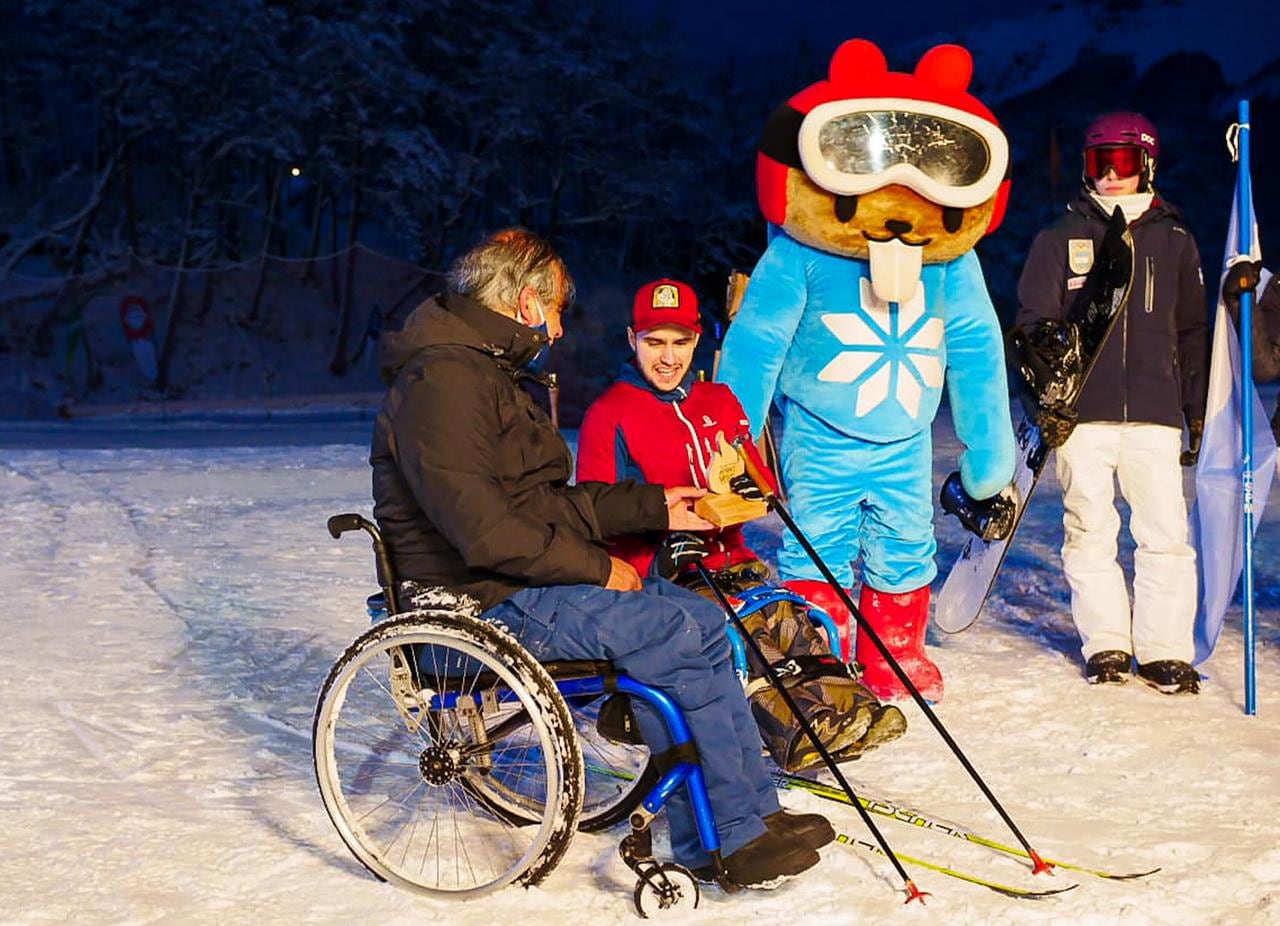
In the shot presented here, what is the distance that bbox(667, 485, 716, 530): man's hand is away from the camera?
328 centimetres

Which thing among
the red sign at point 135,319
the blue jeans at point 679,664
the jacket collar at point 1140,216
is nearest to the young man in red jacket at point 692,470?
the blue jeans at point 679,664

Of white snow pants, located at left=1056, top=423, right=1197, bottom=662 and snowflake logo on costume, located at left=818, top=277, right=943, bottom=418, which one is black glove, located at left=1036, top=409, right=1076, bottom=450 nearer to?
white snow pants, located at left=1056, top=423, right=1197, bottom=662

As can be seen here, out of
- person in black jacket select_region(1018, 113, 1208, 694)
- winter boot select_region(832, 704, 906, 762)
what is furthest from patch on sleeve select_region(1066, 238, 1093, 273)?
winter boot select_region(832, 704, 906, 762)

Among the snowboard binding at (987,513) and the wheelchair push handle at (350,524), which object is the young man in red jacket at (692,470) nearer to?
the wheelchair push handle at (350,524)

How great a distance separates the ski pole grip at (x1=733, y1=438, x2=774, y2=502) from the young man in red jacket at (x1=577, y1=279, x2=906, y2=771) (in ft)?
1.01

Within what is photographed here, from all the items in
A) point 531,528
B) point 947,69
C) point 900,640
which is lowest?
point 900,640

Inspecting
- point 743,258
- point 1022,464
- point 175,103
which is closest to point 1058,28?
point 743,258

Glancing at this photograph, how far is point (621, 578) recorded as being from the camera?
3154mm

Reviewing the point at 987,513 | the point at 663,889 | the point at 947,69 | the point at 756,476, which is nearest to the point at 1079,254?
the point at 947,69

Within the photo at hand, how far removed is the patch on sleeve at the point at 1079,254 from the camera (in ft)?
15.8

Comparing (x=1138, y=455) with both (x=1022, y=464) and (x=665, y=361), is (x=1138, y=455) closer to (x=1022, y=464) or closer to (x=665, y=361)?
(x=1022, y=464)

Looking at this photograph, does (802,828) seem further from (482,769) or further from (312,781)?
(312,781)

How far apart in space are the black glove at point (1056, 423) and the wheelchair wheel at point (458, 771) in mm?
1980

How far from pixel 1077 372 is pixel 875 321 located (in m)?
0.68
